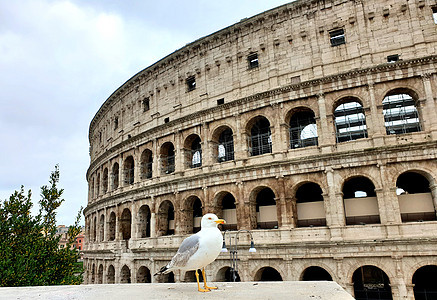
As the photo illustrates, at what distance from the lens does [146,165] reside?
26.7 metres

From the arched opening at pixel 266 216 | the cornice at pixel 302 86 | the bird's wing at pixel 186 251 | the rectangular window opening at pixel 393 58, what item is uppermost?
the rectangular window opening at pixel 393 58

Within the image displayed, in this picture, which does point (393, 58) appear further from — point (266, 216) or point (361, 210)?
point (266, 216)

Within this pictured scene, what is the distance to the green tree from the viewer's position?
29.0ft

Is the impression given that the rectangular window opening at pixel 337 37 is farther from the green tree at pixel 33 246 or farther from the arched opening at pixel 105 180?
the arched opening at pixel 105 180

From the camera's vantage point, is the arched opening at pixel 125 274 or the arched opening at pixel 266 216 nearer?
the arched opening at pixel 266 216

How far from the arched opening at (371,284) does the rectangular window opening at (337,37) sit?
43.6 ft

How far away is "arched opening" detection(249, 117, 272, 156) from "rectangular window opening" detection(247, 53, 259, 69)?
3638 millimetres

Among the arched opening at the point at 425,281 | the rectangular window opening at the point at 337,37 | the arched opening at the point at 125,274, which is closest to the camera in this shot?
the arched opening at the point at 425,281

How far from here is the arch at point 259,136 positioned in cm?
2073

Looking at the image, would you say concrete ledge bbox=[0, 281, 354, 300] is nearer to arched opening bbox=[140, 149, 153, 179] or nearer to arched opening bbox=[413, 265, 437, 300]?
arched opening bbox=[413, 265, 437, 300]

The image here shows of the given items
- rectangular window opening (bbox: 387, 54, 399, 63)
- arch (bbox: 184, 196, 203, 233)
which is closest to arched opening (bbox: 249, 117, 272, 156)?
arch (bbox: 184, 196, 203, 233)

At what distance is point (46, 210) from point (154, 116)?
16.6 meters

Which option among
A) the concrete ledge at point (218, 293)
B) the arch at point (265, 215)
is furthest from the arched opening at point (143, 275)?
the concrete ledge at point (218, 293)

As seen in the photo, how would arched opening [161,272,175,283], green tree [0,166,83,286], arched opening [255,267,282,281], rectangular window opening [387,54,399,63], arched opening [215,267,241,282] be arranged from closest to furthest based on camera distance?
green tree [0,166,83,286] → rectangular window opening [387,54,399,63] → arched opening [215,267,241,282] → arched opening [255,267,282,281] → arched opening [161,272,175,283]
